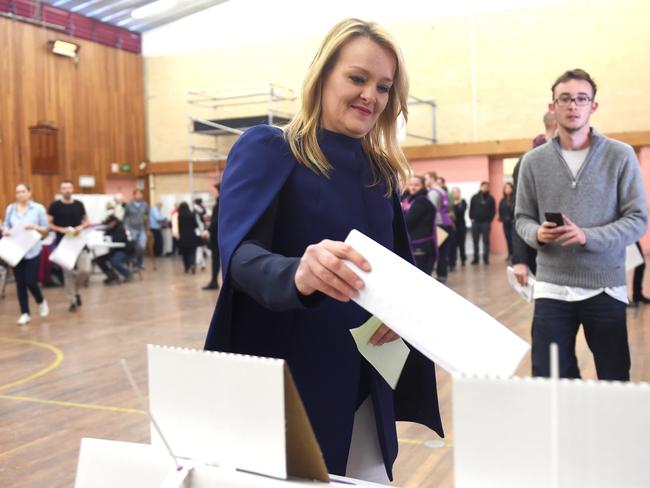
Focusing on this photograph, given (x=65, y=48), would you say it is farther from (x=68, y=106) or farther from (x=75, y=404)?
(x=75, y=404)

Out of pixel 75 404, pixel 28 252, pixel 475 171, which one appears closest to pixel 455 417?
pixel 75 404

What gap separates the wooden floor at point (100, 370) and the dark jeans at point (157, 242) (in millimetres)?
8703

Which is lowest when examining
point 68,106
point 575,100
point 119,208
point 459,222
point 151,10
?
point 459,222

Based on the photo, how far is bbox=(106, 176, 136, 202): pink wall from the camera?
65.9 feet

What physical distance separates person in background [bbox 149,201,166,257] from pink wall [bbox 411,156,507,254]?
744 centimetres

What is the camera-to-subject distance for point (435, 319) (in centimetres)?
85

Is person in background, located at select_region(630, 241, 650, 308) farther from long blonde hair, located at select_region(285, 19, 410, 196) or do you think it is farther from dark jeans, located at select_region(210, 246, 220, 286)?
long blonde hair, located at select_region(285, 19, 410, 196)

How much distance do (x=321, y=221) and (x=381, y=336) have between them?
257 millimetres

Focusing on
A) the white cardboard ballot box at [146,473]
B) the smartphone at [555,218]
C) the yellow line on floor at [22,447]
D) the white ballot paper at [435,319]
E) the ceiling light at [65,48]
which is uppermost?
the ceiling light at [65,48]

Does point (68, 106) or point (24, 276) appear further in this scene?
point (68, 106)

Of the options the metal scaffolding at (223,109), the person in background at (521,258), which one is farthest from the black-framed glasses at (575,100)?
the metal scaffolding at (223,109)

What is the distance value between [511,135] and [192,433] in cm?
1712

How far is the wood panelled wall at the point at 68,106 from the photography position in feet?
54.1

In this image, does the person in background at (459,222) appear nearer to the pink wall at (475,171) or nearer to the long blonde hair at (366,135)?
the pink wall at (475,171)
